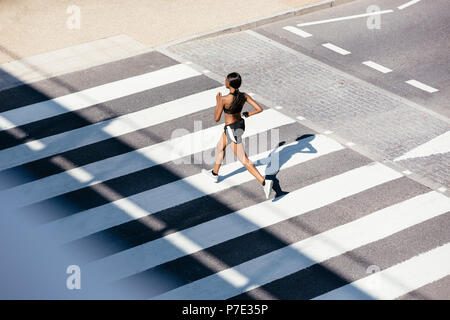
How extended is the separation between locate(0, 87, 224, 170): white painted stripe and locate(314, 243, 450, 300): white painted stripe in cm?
561

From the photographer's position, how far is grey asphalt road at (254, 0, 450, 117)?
52.7ft

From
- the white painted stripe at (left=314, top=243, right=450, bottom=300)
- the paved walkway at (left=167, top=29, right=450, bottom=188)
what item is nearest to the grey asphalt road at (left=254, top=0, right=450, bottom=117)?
the paved walkway at (left=167, top=29, right=450, bottom=188)

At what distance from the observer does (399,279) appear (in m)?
10.6

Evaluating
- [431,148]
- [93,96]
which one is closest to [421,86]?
[431,148]

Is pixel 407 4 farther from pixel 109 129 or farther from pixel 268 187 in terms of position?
Result: pixel 268 187

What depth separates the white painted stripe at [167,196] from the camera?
11.5 m

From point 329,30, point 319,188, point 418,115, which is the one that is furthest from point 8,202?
point 329,30

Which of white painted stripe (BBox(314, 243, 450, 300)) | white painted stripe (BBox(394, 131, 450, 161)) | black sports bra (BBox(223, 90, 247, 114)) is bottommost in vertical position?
white painted stripe (BBox(314, 243, 450, 300))

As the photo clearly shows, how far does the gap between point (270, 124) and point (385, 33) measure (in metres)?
5.47

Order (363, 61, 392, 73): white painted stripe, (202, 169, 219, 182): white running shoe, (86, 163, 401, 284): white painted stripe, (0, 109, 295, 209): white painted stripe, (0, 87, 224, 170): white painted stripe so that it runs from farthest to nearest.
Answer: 1. (363, 61, 392, 73): white painted stripe
2. (0, 87, 224, 170): white painted stripe
3. (202, 169, 219, 182): white running shoe
4. (0, 109, 295, 209): white painted stripe
5. (86, 163, 401, 284): white painted stripe

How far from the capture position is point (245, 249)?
435 inches

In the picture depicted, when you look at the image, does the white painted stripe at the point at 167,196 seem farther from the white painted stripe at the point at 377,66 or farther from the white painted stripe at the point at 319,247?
the white painted stripe at the point at 377,66

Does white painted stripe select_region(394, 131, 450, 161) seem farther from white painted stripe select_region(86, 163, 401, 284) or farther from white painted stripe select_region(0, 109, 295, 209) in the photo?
white painted stripe select_region(0, 109, 295, 209)
